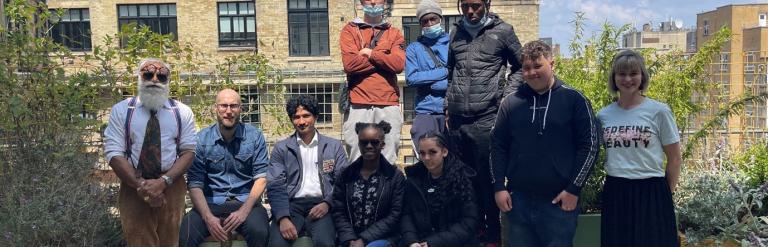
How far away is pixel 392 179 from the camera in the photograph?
4672 millimetres

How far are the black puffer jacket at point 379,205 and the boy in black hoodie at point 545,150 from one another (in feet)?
2.95

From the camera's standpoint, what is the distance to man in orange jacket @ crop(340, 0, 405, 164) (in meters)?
5.26

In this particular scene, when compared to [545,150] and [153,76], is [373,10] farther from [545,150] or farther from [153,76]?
[545,150]

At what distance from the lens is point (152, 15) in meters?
28.4

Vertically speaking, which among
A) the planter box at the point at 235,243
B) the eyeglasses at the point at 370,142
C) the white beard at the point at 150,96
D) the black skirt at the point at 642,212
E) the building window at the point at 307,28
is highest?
the building window at the point at 307,28

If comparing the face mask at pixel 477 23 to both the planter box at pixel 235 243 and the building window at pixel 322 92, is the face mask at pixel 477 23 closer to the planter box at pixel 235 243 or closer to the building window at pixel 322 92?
the planter box at pixel 235 243

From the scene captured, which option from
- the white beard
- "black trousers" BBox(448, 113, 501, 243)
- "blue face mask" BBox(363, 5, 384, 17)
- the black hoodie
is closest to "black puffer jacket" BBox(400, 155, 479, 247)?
"black trousers" BBox(448, 113, 501, 243)

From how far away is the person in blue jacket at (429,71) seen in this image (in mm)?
5078

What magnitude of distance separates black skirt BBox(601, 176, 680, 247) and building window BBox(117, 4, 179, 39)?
26.9m

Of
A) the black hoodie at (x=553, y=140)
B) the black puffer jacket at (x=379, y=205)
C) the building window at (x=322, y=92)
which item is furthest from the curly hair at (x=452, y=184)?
the building window at (x=322, y=92)

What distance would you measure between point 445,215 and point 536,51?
1.40 m

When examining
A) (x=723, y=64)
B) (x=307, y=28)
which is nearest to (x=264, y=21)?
(x=307, y=28)

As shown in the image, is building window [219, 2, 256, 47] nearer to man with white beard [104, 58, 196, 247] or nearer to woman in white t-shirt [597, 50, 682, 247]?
man with white beard [104, 58, 196, 247]

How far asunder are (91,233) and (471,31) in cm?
351
